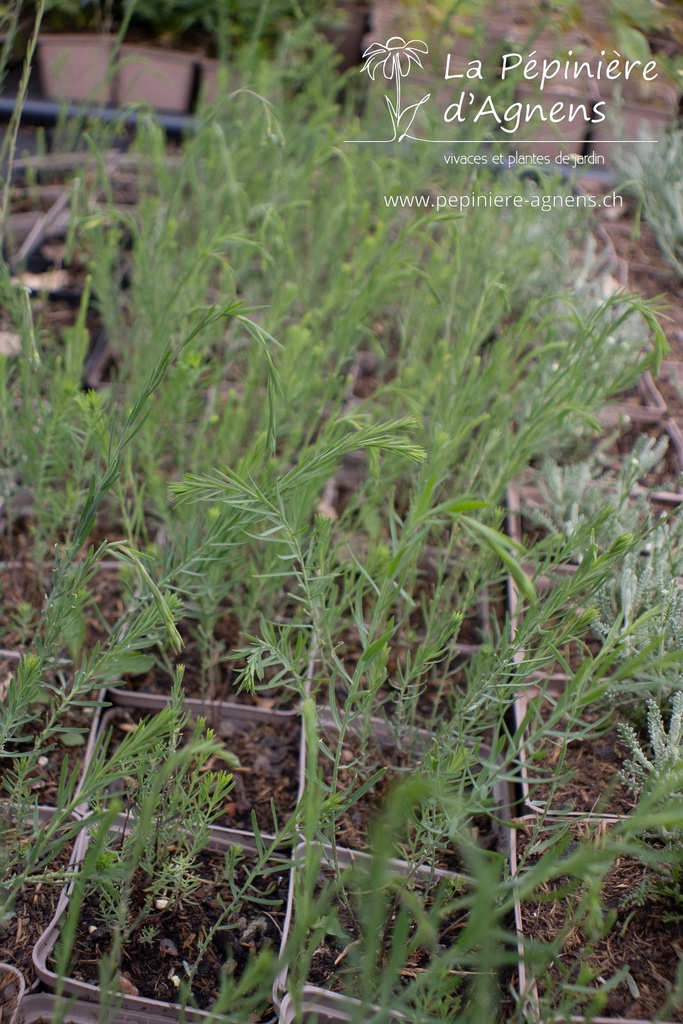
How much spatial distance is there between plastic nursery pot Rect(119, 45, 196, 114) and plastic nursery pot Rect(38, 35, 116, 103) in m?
0.09

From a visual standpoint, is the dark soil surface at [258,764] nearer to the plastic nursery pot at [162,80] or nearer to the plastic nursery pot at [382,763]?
the plastic nursery pot at [382,763]

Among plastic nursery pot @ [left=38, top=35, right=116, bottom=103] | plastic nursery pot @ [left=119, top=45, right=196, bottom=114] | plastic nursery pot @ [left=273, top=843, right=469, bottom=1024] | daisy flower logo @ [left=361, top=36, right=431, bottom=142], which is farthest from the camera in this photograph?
plastic nursery pot @ [left=119, top=45, right=196, bottom=114]

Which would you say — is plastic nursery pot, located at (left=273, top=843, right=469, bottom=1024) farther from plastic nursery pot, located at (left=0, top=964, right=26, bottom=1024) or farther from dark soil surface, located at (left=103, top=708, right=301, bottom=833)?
plastic nursery pot, located at (left=0, top=964, right=26, bottom=1024)

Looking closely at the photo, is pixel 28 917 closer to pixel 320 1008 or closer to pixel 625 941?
pixel 320 1008

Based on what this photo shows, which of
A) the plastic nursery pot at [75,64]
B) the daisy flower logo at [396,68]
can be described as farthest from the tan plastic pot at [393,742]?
the plastic nursery pot at [75,64]

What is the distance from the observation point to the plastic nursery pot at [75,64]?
323 cm

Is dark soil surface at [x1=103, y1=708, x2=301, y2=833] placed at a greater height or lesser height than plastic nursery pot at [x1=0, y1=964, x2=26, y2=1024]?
greater

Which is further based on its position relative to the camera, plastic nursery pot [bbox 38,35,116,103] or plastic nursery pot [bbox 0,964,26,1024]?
plastic nursery pot [bbox 38,35,116,103]

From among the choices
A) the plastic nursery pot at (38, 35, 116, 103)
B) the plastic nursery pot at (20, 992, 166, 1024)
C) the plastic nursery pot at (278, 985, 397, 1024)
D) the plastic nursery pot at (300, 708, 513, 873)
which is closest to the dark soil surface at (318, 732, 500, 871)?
the plastic nursery pot at (300, 708, 513, 873)

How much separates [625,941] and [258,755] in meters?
0.60

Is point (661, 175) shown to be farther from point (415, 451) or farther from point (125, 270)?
point (415, 451)

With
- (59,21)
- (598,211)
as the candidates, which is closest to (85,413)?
(598,211)

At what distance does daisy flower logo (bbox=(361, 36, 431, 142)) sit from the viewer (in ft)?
6.50

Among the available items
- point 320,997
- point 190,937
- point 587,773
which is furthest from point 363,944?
point 587,773
